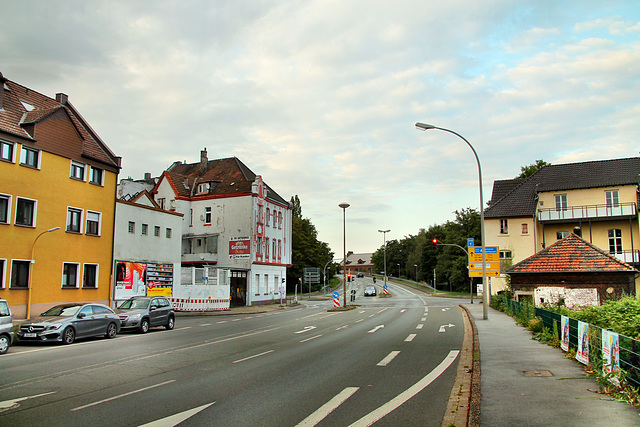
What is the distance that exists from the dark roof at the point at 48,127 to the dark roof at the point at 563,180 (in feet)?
129

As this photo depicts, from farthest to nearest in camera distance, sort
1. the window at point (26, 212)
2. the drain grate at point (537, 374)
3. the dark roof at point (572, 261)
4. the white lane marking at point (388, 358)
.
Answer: the window at point (26, 212), the dark roof at point (572, 261), the white lane marking at point (388, 358), the drain grate at point (537, 374)

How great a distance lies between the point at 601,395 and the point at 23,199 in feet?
87.6

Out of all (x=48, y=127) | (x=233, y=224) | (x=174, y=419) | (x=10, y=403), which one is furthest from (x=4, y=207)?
(x=233, y=224)

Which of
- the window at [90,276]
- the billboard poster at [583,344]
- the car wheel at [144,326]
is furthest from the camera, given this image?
the window at [90,276]

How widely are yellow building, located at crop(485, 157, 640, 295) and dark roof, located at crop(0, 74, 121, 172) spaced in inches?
1540

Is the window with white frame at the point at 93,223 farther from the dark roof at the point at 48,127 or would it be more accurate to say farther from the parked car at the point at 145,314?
the parked car at the point at 145,314

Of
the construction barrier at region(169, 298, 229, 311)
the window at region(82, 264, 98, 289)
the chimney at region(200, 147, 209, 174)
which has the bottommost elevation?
the construction barrier at region(169, 298, 229, 311)

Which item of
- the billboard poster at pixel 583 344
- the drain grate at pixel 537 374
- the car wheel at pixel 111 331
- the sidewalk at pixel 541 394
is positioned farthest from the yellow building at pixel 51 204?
the billboard poster at pixel 583 344

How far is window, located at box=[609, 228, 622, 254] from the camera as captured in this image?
47.6m

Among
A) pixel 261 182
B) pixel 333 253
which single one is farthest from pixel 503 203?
pixel 333 253

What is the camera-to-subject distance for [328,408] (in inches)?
294

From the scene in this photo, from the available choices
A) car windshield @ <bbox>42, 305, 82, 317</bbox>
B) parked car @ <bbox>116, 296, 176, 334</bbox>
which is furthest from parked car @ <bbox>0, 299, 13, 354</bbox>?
parked car @ <bbox>116, 296, 176, 334</bbox>

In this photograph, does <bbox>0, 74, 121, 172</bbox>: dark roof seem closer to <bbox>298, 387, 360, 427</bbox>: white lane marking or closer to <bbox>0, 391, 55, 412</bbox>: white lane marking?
<bbox>0, 391, 55, 412</bbox>: white lane marking

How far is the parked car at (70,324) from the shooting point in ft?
54.8
